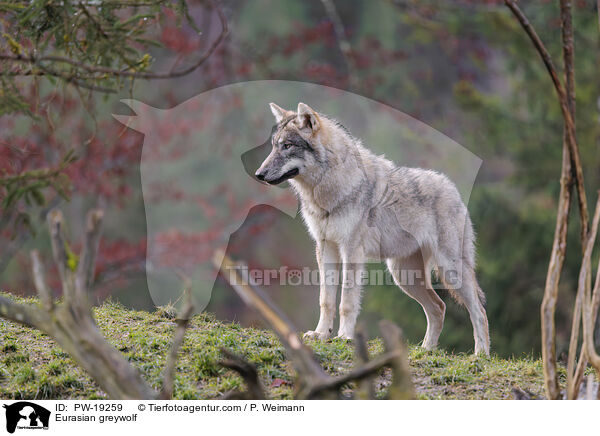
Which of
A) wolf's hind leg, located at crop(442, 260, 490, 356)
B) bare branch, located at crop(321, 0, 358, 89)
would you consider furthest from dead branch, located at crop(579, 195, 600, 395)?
bare branch, located at crop(321, 0, 358, 89)

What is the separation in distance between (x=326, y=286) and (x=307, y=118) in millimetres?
1294

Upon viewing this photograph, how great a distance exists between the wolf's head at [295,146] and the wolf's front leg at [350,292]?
745 millimetres

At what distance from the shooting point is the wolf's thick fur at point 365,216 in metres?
4.73

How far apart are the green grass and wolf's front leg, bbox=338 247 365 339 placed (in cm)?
24

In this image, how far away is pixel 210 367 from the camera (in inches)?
142

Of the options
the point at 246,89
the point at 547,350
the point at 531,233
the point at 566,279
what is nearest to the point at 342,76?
the point at 246,89

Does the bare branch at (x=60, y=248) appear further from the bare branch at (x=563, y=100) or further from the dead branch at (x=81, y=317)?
the bare branch at (x=563, y=100)

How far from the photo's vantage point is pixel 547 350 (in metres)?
2.57

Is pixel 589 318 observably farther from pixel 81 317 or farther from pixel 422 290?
pixel 422 290

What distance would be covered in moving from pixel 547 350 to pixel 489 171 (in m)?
6.98

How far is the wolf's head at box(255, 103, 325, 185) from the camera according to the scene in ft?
15.1

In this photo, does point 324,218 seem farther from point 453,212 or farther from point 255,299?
point 255,299

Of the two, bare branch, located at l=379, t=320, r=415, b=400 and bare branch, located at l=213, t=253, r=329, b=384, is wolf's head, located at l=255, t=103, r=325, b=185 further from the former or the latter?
bare branch, located at l=379, t=320, r=415, b=400
